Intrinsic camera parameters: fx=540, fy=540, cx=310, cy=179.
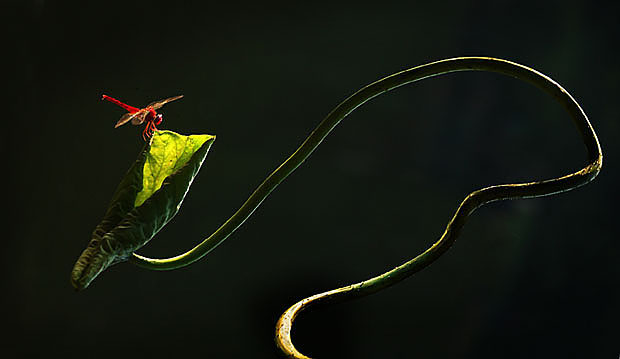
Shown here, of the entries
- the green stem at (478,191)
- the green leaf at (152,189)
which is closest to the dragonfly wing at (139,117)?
the green leaf at (152,189)

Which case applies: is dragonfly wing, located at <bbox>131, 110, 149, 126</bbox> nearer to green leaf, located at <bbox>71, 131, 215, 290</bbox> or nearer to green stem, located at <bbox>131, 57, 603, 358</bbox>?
green leaf, located at <bbox>71, 131, 215, 290</bbox>

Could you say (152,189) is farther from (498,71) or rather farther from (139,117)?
(498,71)

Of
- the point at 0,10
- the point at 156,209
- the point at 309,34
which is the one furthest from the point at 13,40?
the point at 156,209

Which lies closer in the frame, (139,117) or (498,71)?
(498,71)

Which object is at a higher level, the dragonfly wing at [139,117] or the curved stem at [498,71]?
the dragonfly wing at [139,117]

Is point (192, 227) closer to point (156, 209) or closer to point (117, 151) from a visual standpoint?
point (117, 151)

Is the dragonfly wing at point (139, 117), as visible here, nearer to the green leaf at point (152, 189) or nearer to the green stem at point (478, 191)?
the green leaf at point (152, 189)

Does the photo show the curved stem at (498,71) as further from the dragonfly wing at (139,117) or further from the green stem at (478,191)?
the dragonfly wing at (139,117)

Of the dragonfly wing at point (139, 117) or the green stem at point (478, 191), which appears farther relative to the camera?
the dragonfly wing at point (139, 117)

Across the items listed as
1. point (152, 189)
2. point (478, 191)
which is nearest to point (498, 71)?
point (478, 191)
